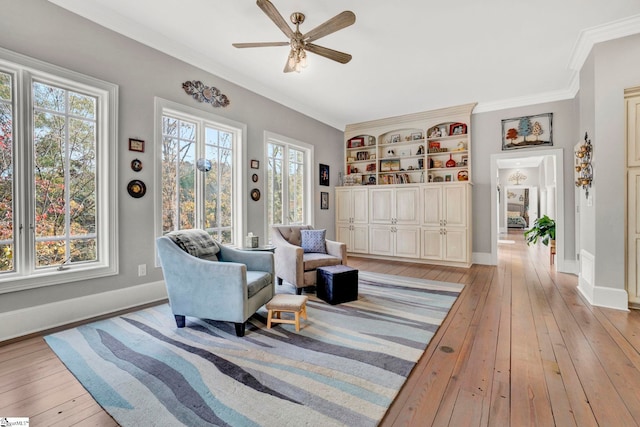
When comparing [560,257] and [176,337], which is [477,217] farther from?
[176,337]

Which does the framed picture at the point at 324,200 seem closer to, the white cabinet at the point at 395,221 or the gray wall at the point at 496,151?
the white cabinet at the point at 395,221

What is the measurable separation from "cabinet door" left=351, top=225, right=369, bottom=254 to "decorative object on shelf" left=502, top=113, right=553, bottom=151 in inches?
121

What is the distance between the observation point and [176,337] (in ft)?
8.16

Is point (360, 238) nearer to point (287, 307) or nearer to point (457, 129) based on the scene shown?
point (457, 129)

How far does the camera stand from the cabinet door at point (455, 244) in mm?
5277

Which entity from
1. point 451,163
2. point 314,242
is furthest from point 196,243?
point 451,163

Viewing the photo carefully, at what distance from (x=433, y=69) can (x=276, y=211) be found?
329 cm

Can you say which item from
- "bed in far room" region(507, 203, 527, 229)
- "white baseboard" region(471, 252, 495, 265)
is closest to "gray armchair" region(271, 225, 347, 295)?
"white baseboard" region(471, 252, 495, 265)

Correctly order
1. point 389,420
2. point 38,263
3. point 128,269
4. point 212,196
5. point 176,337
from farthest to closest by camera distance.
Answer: point 212,196
point 128,269
point 38,263
point 176,337
point 389,420

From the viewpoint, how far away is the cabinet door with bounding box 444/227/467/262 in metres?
5.28

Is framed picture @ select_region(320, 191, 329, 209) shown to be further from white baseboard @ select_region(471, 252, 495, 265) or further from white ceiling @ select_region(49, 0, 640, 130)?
white baseboard @ select_region(471, 252, 495, 265)

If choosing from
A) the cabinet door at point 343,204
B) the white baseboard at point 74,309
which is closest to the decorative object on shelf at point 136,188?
the white baseboard at point 74,309

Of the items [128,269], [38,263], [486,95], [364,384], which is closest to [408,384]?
[364,384]

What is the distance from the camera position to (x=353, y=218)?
255 inches
